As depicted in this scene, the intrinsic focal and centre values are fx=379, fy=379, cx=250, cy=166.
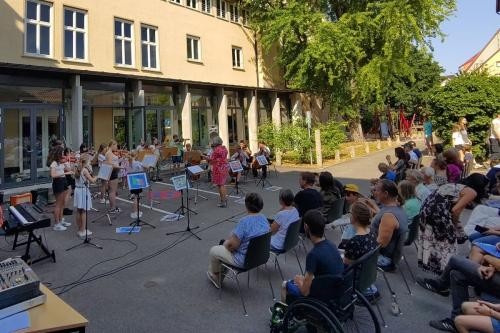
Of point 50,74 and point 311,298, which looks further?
point 50,74

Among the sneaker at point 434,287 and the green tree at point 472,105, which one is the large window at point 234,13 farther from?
the sneaker at point 434,287

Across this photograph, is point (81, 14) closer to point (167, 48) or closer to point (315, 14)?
point (167, 48)

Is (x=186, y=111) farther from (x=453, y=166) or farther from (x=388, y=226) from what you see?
(x=388, y=226)

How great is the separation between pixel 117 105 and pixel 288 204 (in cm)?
1395

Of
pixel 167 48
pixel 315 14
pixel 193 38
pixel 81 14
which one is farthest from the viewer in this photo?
pixel 315 14

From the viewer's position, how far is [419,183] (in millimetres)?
6777

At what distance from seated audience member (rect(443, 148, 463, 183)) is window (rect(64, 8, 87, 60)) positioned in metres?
14.3

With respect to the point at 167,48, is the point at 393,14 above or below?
above

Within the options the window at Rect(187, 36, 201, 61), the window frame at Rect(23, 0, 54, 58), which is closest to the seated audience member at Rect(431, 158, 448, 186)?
the window frame at Rect(23, 0, 54, 58)

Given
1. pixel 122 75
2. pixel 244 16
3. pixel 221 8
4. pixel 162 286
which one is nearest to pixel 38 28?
pixel 122 75

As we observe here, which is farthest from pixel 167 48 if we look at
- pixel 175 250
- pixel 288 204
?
pixel 288 204

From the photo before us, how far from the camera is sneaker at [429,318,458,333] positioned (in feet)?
13.4

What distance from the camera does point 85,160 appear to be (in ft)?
25.6

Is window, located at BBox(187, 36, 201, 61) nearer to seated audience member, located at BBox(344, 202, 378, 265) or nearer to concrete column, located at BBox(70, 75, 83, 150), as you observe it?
concrete column, located at BBox(70, 75, 83, 150)
